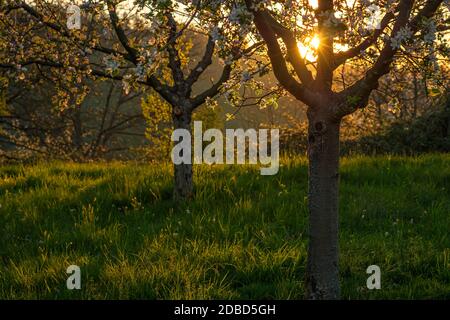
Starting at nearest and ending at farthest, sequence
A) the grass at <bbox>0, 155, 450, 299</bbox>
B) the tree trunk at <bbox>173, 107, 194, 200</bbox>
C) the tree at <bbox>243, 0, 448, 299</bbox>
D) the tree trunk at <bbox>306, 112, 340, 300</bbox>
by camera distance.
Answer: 1. the tree at <bbox>243, 0, 448, 299</bbox>
2. the tree trunk at <bbox>306, 112, 340, 300</bbox>
3. the grass at <bbox>0, 155, 450, 299</bbox>
4. the tree trunk at <bbox>173, 107, 194, 200</bbox>

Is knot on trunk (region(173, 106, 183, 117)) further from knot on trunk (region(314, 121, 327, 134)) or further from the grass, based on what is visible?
knot on trunk (region(314, 121, 327, 134))

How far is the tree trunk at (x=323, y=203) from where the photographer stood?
5.38 meters

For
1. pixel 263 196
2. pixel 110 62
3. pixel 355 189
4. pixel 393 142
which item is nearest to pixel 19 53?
pixel 263 196

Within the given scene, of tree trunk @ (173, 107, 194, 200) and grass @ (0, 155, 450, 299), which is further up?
tree trunk @ (173, 107, 194, 200)

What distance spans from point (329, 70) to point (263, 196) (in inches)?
176

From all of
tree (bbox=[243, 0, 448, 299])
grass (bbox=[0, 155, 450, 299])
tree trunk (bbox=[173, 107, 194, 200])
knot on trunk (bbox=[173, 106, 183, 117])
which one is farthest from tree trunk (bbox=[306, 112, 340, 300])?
knot on trunk (bbox=[173, 106, 183, 117])

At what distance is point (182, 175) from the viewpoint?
9648 millimetres

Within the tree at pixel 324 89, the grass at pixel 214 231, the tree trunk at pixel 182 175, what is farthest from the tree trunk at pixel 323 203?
the tree trunk at pixel 182 175

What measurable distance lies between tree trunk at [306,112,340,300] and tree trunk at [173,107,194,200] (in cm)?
440

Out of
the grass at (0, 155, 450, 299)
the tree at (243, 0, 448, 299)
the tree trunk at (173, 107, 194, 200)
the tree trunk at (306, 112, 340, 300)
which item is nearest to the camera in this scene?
the tree at (243, 0, 448, 299)

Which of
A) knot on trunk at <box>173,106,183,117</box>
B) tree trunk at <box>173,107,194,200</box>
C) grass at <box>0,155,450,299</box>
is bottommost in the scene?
grass at <box>0,155,450,299</box>

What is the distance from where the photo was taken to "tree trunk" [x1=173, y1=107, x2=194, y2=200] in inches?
380

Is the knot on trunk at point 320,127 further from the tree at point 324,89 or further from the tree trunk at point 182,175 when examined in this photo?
the tree trunk at point 182,175

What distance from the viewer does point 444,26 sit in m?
5.14
